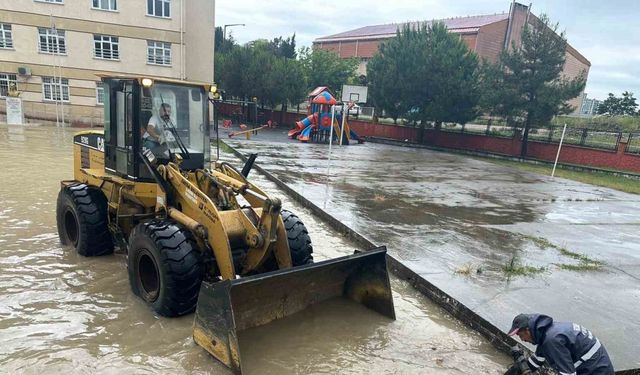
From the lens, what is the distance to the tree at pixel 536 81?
22516mm

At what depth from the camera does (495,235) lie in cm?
873

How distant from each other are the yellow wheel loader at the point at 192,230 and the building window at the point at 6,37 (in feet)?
86.6

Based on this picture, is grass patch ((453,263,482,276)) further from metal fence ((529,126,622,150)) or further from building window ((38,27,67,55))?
building window ((38,27,67,55))

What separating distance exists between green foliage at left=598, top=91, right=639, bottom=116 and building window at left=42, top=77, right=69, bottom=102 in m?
44.8

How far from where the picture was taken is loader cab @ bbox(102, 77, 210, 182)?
522 centimetres

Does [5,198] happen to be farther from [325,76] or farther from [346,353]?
[325,76]

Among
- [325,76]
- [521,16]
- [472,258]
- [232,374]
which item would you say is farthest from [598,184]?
[521,16]

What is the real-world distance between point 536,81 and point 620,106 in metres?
23.6

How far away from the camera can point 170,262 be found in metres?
4.40

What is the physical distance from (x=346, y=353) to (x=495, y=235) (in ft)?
18.2

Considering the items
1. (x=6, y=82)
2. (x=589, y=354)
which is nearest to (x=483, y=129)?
(x=589, y=354)

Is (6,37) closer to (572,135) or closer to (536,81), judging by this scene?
(536,81)

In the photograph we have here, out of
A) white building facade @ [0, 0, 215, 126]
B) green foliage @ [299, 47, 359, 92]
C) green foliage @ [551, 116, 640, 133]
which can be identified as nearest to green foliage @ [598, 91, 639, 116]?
green foliage @ [551, 116, 640, 133]

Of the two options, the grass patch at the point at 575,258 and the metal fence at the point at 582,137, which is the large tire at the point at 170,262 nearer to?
the grass patch at the point at 575,258
